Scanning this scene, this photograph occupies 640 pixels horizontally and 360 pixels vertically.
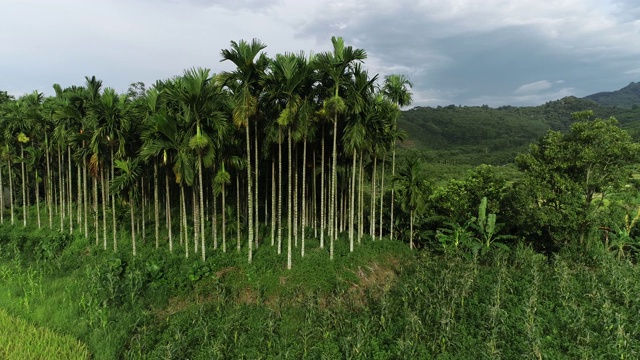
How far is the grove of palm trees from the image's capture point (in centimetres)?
1070

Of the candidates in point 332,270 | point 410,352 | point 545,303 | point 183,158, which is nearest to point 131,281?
point 183,158

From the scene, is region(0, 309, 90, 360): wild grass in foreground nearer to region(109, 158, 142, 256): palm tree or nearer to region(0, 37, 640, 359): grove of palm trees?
region(0, 37, 640, 359): grove of palm trees

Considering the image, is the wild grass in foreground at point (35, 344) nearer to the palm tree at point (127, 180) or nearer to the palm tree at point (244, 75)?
the palm tree at point (127, 180)

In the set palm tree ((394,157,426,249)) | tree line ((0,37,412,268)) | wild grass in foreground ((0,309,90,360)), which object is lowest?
wild grass in foreground ((0,309,90,360))

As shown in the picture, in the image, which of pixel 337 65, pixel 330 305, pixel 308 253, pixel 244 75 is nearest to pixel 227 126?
pixel 244 75

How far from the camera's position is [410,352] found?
9414 mm

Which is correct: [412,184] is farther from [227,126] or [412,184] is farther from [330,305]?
[227,126]

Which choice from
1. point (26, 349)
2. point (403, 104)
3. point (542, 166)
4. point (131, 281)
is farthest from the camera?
point (403, 104)

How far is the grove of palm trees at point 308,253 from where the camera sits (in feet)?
35.1

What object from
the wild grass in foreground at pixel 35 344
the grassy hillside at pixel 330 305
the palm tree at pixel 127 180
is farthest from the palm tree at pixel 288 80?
the wild grass in foreground at pixel 35 344

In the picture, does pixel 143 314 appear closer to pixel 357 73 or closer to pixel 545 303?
pixel 357 73

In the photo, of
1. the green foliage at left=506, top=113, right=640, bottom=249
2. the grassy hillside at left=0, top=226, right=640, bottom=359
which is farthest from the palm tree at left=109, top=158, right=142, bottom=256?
the green foliage at left=506, top=113, right=640, bottom=249

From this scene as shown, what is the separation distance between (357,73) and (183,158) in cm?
992

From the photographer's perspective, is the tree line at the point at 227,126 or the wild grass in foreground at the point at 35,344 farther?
the tree line at the point at 227,126
